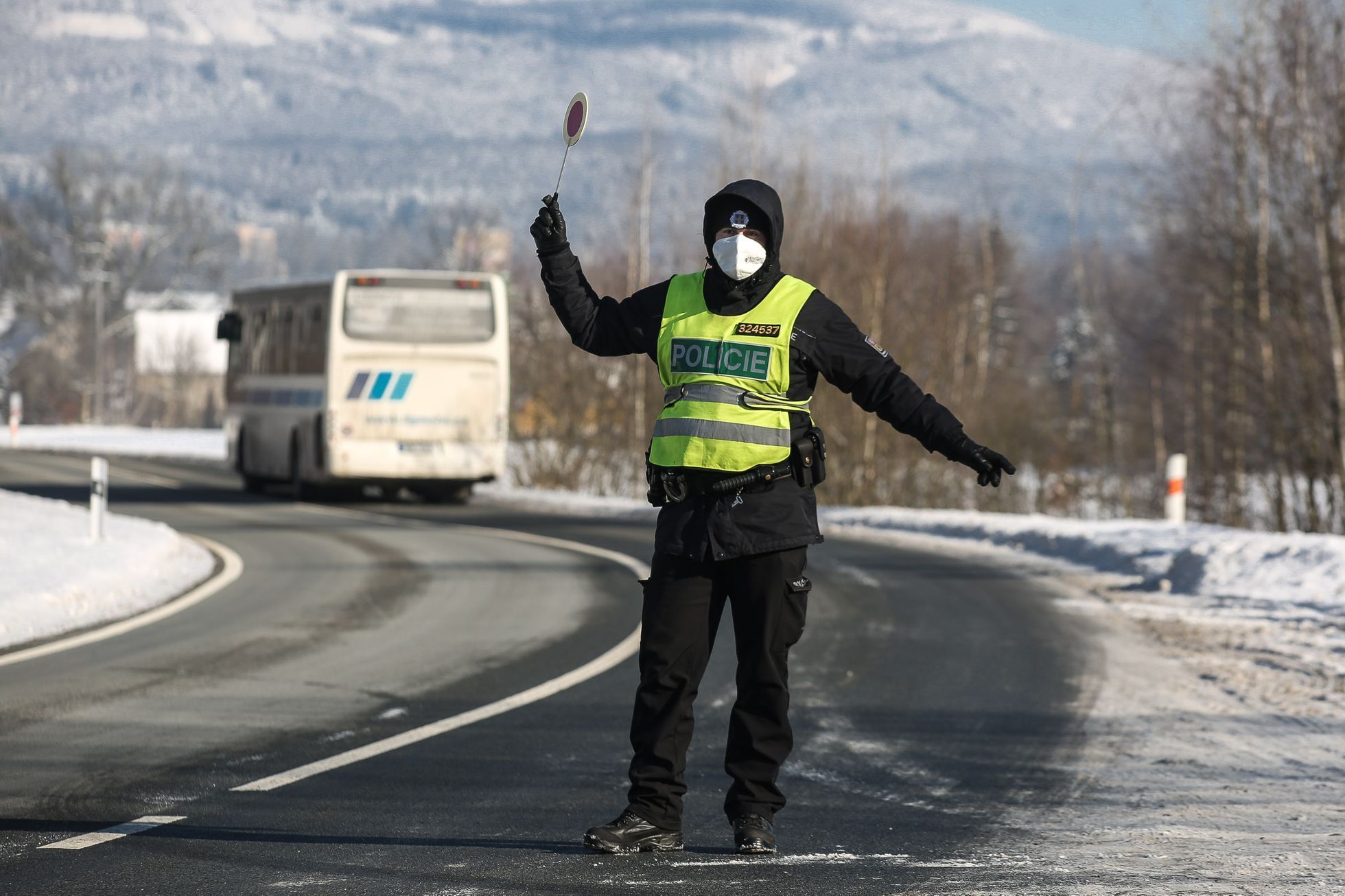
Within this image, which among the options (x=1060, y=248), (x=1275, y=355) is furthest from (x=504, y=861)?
(x=1060, y=248)

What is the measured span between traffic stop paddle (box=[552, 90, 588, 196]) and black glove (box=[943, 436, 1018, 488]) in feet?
5.64

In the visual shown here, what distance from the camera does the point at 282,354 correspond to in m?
29.3

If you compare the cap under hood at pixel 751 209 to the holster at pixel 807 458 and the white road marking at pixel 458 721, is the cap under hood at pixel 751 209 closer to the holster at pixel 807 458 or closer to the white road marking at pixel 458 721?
the holster at pixel 807 458

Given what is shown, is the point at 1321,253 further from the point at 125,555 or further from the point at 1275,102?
the point at 125,555

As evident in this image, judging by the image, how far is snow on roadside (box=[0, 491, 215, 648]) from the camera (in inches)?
513

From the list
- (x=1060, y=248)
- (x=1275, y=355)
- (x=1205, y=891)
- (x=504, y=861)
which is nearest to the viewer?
(x=1205, y=891)

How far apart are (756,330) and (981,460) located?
80cm

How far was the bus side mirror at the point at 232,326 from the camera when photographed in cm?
3180

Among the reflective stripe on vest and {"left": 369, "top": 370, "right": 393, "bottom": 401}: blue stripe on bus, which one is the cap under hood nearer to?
the reflective stripe on vest

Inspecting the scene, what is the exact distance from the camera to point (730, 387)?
18.3 feet

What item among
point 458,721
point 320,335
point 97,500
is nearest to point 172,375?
point 320,335

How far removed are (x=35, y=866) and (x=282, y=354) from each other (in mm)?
24399

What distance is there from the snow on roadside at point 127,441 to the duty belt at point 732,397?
45.7 metres

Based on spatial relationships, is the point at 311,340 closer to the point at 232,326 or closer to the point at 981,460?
the point at 232,326
